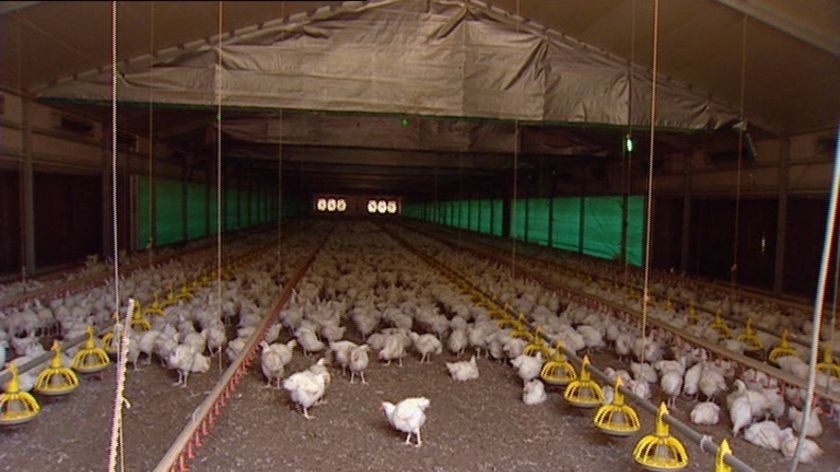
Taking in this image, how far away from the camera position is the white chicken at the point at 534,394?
237 inches

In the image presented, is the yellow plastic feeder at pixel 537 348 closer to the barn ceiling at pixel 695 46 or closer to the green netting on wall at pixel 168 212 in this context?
the barn ceiling at pixel 695 46

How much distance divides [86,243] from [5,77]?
19.2 feet

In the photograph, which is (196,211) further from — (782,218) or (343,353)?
(782,218)

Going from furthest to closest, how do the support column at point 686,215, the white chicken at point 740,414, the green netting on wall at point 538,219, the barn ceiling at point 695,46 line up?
the green netting on wall at point 538,219 → the support column at point 686,215 → the barn ceiling at point 695,46 → the white chicken at point 740,414

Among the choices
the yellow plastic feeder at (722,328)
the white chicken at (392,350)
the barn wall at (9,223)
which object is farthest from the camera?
the barn wall at (9,223)

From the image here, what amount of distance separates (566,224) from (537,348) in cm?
1532

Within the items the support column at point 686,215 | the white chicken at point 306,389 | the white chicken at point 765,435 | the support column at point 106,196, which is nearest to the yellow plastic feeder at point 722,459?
the white chicken at point 765,435

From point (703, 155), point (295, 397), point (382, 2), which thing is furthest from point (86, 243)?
point (703, 155)

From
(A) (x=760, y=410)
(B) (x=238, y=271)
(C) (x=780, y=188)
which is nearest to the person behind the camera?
(A) (x=760, y=410)

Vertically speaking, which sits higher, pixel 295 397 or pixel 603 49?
pixel 603 49

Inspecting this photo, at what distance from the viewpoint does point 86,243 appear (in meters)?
14.9

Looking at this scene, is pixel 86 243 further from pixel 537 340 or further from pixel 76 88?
pixel 537 340

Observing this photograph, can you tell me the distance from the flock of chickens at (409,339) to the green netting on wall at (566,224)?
8.36 metres

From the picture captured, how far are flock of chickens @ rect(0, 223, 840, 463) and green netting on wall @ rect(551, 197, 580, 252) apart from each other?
27.4 ft
